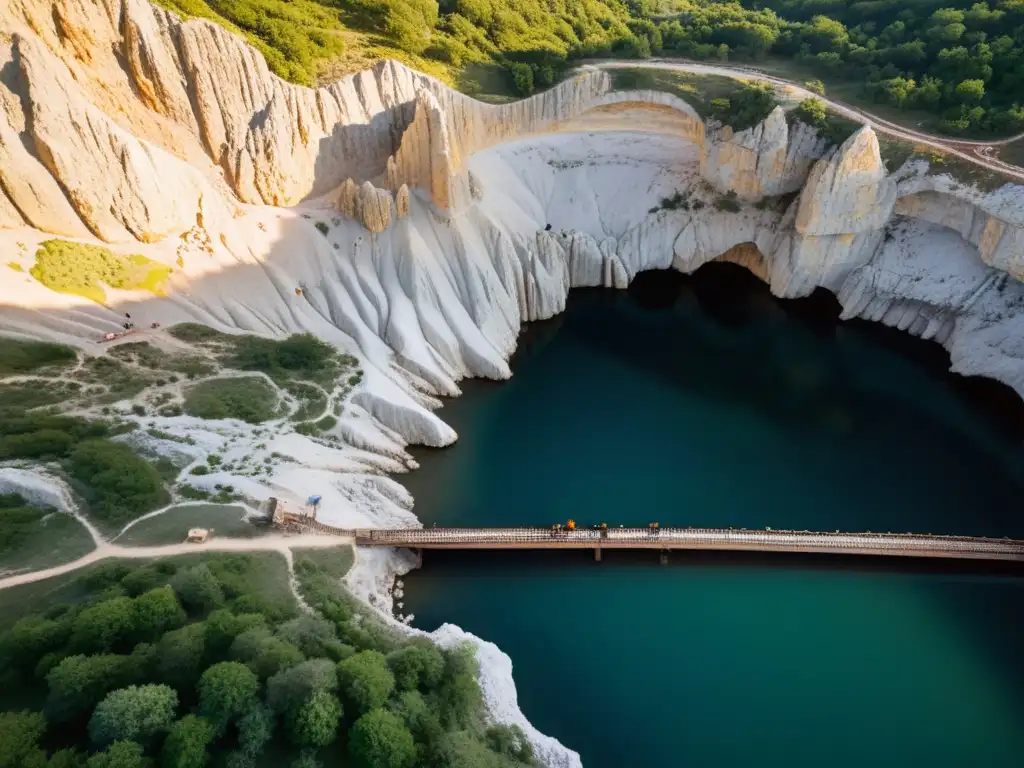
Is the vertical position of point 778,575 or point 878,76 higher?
point 878,76

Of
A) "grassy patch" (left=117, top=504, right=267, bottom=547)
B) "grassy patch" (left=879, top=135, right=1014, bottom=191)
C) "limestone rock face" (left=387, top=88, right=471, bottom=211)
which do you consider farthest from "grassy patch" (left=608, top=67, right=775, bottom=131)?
"grassy patch" (left=117, top=504, right=267, bottom=547)

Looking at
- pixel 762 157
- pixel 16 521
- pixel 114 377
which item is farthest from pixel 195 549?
pixel 762 157

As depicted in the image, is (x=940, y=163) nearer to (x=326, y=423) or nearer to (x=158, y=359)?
(x=326, y=423)

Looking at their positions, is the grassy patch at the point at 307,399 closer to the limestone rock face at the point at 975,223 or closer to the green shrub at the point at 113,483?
the green shrub at the point at 113,483

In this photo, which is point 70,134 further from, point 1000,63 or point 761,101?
point 1000,63

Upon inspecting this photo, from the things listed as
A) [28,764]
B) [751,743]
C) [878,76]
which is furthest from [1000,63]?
[28,764]

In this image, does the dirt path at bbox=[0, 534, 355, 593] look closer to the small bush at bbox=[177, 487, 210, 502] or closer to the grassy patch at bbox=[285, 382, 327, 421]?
the small bush at bbox=[177, 487, 210, 502]
